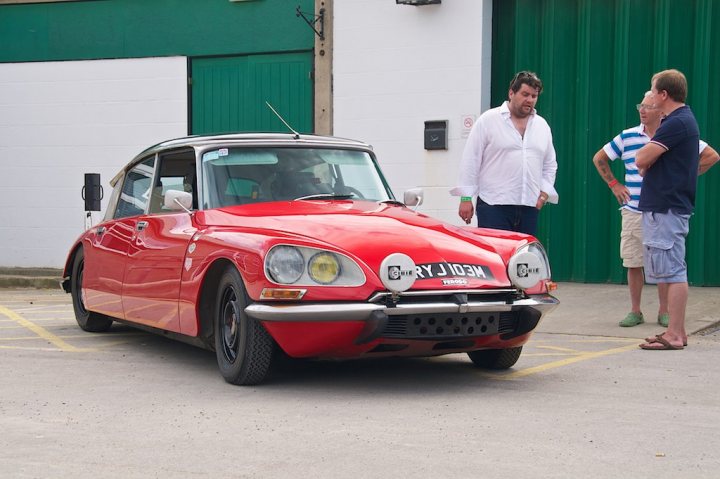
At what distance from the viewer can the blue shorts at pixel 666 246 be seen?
24.7 ft

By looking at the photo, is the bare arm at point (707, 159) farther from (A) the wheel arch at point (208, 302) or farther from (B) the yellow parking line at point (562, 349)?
(A) the wheel arch at point (208, 302)

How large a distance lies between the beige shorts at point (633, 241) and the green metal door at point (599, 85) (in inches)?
122

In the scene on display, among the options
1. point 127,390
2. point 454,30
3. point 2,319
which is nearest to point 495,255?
point 127,390

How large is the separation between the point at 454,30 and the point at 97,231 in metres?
6.26

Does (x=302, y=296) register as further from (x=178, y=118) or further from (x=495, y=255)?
(x=178, y=118)

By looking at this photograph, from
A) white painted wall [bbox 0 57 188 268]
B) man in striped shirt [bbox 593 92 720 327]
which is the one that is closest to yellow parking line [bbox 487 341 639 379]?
man in striped shirt [bbox 593 92 720 327]

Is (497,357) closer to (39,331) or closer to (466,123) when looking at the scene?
(39,331)

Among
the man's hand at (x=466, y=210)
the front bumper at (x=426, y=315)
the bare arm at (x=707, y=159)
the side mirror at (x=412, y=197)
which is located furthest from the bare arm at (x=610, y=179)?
the front bumper at (x=426, y=315)

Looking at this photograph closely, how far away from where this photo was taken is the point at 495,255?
6234 millimetres

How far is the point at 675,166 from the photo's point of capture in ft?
24.8

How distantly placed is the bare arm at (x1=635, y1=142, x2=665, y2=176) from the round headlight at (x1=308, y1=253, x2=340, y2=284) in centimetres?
272

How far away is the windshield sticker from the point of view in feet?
19.3

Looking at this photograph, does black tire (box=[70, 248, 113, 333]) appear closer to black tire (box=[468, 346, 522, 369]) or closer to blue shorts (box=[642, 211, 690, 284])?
black tire (box=[468, 346, 522, 369])

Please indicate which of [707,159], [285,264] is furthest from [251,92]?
[285,264]
